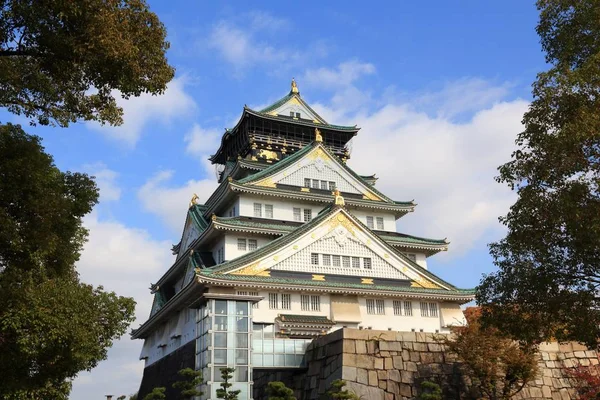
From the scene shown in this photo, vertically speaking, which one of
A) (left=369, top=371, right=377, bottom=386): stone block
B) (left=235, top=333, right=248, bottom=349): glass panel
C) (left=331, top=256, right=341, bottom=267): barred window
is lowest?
(left=369, top=371, right=377, bottom=386): stone block

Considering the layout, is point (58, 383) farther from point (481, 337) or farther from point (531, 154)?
point (481, 337)

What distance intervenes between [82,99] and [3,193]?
2.39 m

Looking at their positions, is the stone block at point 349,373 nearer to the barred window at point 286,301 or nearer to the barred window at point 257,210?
the barred window at point 286,301

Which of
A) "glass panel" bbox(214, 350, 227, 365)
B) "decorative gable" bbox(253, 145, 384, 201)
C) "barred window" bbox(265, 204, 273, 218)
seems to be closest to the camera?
"glass panel" bbox(214, 350, 227, 365)

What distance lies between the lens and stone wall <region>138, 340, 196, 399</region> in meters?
27.7

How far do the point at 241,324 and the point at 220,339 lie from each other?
108 cm

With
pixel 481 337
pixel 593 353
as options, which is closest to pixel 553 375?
pixel 593 353

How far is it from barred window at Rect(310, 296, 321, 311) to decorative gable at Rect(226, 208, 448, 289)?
128cm

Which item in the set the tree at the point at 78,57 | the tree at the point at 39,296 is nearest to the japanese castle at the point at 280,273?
the tree at the point at 39,296

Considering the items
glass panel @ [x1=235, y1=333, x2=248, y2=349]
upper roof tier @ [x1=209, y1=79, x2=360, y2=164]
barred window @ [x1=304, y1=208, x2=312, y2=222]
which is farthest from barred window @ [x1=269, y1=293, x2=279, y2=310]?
upper roof tier @ [x1=209, y1=79, x2=360, y2=164]

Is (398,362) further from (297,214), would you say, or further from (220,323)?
(297,214)

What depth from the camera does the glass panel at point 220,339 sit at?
22.3 meters

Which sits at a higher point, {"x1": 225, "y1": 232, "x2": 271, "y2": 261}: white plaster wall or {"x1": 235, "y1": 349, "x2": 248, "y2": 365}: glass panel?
{"x1": 225, "y1": 232, "x2": 271, "y2": 261}: white plaster wall

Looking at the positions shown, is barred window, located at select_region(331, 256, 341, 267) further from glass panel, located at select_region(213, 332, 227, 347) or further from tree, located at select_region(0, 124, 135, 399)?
tree, located at select_region(0, 124, 135, 399)
